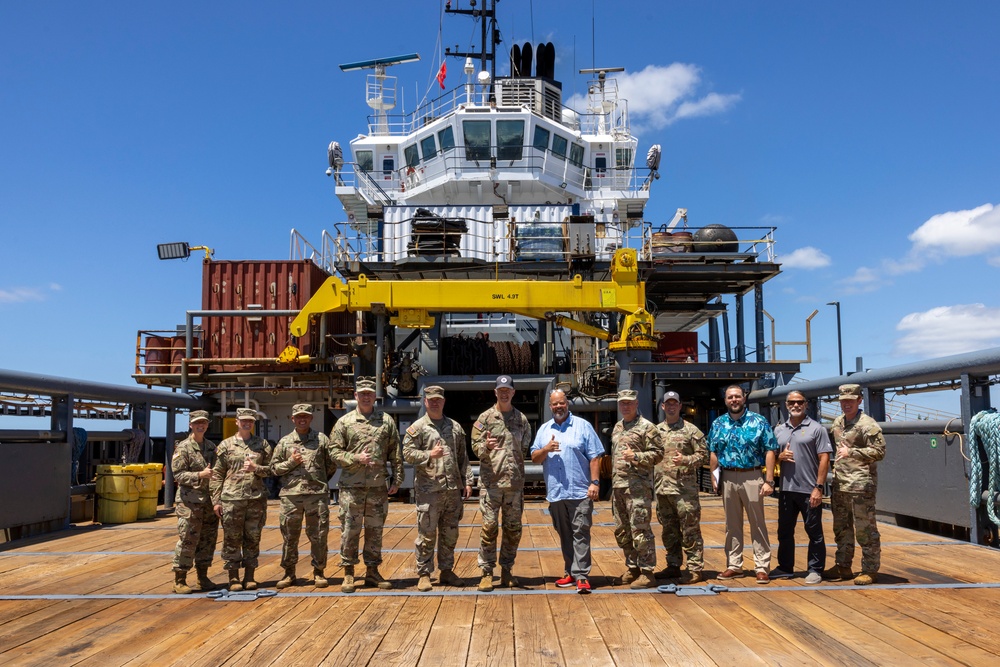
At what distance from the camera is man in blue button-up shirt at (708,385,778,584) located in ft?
22.4

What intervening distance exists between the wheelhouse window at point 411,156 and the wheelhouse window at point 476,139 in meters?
1.81

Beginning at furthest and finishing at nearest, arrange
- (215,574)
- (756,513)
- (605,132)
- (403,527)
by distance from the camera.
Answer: (605,132) → (403,527) → (215,574) → (756,513)

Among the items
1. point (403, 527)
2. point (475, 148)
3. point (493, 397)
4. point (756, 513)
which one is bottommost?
point (403, 527)

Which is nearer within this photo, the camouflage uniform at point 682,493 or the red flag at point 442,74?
the camouflage uniform at point 682,493

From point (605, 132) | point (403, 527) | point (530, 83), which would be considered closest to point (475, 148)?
point (530, 83)

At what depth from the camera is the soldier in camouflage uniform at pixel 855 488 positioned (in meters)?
6.59

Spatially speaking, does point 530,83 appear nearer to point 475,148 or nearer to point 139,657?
point 475,148

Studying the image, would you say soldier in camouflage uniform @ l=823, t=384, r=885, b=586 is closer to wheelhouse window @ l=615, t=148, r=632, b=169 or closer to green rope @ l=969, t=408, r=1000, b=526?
green rope @ l=969, t=408, r=1000, b=526

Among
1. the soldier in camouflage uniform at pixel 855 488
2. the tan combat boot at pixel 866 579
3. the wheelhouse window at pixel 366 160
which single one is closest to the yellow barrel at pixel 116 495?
the soldier in camouflage uniform at pixel 855 488

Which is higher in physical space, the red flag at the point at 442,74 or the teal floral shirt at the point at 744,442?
the red flag at the point at 442,74

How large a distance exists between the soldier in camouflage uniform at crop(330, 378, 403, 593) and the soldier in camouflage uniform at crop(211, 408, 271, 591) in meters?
0.67

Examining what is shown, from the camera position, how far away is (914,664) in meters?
4.50

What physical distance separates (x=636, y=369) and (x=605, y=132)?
1327cm

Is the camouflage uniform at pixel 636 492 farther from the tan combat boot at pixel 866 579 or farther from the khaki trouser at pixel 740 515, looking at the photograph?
the tan combat boot at pixel 866 579
